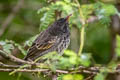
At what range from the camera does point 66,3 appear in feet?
12.7

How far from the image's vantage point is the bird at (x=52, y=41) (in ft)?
16.4

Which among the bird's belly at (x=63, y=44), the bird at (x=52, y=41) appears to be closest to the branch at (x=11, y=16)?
the bird at (x=52, y=41)

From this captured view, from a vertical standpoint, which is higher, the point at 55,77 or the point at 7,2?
the point at 7,2

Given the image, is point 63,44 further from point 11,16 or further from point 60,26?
point 11,16

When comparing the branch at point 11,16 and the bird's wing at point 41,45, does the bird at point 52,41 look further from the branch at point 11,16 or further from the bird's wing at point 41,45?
the branch at point 11,16

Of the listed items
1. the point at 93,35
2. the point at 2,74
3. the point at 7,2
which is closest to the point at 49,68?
the point at 2,74

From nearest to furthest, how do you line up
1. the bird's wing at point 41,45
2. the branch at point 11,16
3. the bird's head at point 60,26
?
the bird's wing at point 41,45, the bird's head at point 60,26, the branch at point 11,16

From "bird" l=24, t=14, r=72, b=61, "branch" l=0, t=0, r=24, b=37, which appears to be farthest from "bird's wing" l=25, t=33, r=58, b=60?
"branch" l=0, t=0, r=24, b=37

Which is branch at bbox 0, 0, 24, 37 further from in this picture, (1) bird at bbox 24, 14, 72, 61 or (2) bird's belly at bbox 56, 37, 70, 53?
(2) bird's belly at bbox 56, 37, 70, 53

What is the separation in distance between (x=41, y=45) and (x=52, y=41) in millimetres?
161

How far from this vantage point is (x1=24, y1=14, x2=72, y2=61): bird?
5.01 m

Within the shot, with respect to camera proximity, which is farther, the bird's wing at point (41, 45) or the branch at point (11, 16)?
the branch at point (11, 16)

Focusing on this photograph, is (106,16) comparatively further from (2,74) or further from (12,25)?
(12,25)

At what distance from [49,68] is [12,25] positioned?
4805mm
